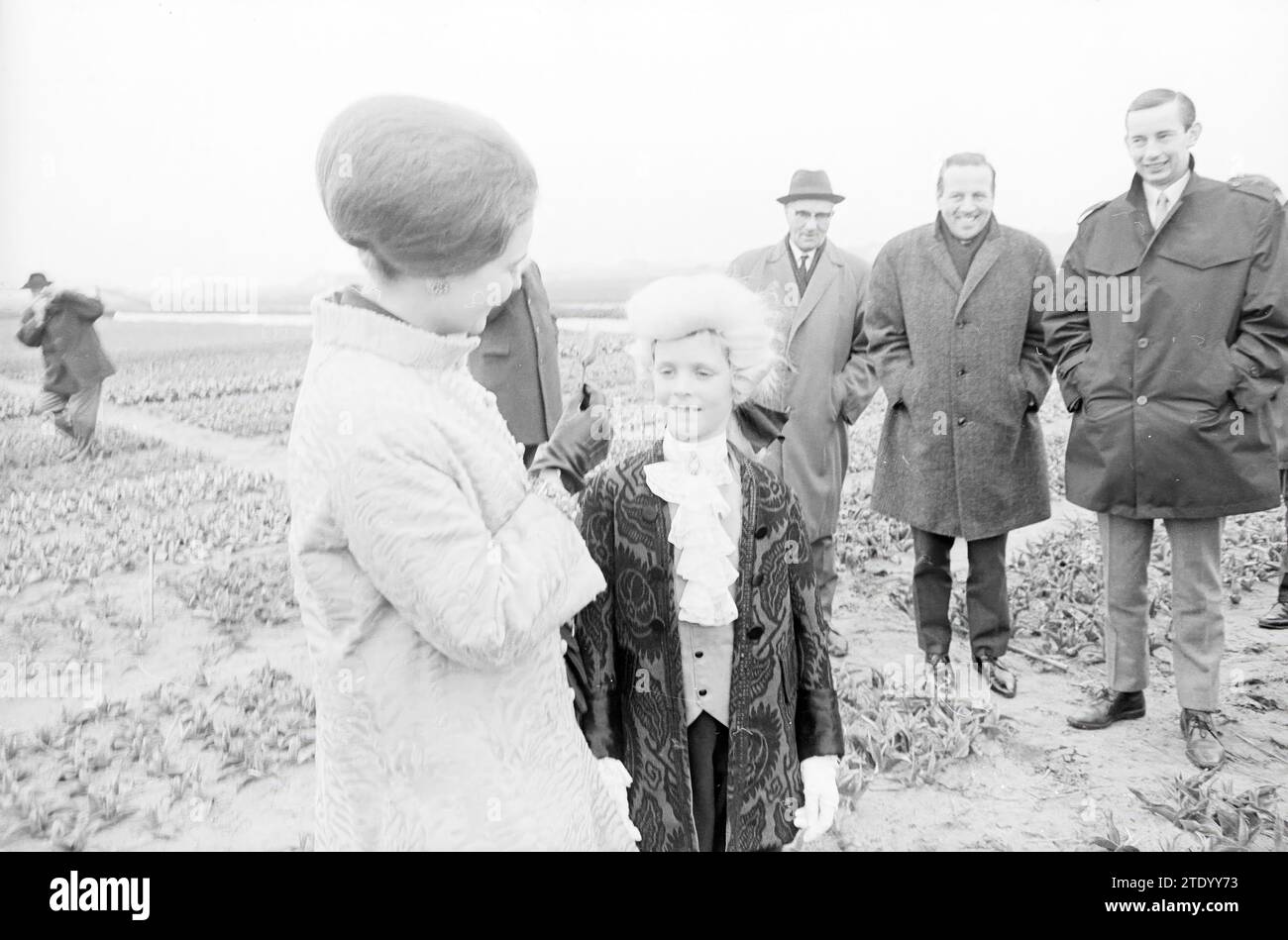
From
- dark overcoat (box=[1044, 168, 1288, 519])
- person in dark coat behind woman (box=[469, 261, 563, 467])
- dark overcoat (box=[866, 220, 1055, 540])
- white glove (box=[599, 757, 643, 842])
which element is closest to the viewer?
white glove (box=[599, 757, 643, 842])

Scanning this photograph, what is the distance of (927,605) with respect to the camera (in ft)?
12.5

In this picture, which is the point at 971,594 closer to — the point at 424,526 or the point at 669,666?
the point at 669,666

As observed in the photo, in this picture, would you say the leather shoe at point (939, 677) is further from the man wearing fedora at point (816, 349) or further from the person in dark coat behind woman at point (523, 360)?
the person in dark coat behind woman at point (523, 360)

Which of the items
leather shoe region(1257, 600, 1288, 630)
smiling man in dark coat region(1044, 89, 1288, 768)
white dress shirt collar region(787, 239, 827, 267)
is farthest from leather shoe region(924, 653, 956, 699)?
white dress shirt collar region(787, 239, 827, 267)

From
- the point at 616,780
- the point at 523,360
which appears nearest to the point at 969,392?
the point at 523,360

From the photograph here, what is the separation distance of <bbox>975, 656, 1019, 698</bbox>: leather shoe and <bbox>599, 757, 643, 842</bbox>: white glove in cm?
230

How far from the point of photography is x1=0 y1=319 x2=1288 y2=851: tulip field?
295 cm

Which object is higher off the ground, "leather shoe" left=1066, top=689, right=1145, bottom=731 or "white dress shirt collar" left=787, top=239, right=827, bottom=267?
"white dress shirt collar" left=787, top=239, right=827, bottom=267

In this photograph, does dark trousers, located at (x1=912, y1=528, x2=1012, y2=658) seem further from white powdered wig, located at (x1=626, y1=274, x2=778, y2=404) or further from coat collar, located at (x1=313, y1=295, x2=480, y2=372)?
coat collar, located at (x1=313, y1=295, x2=480, y2=372)

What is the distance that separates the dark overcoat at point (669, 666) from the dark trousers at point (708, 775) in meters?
0.05

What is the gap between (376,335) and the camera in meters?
1.25

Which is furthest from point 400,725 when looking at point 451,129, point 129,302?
point 129,302

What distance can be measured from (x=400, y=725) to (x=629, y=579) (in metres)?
0.59

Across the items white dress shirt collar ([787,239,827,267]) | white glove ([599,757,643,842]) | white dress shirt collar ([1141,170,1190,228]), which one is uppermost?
white dress shirt collar ([1141,170,1190,228])
